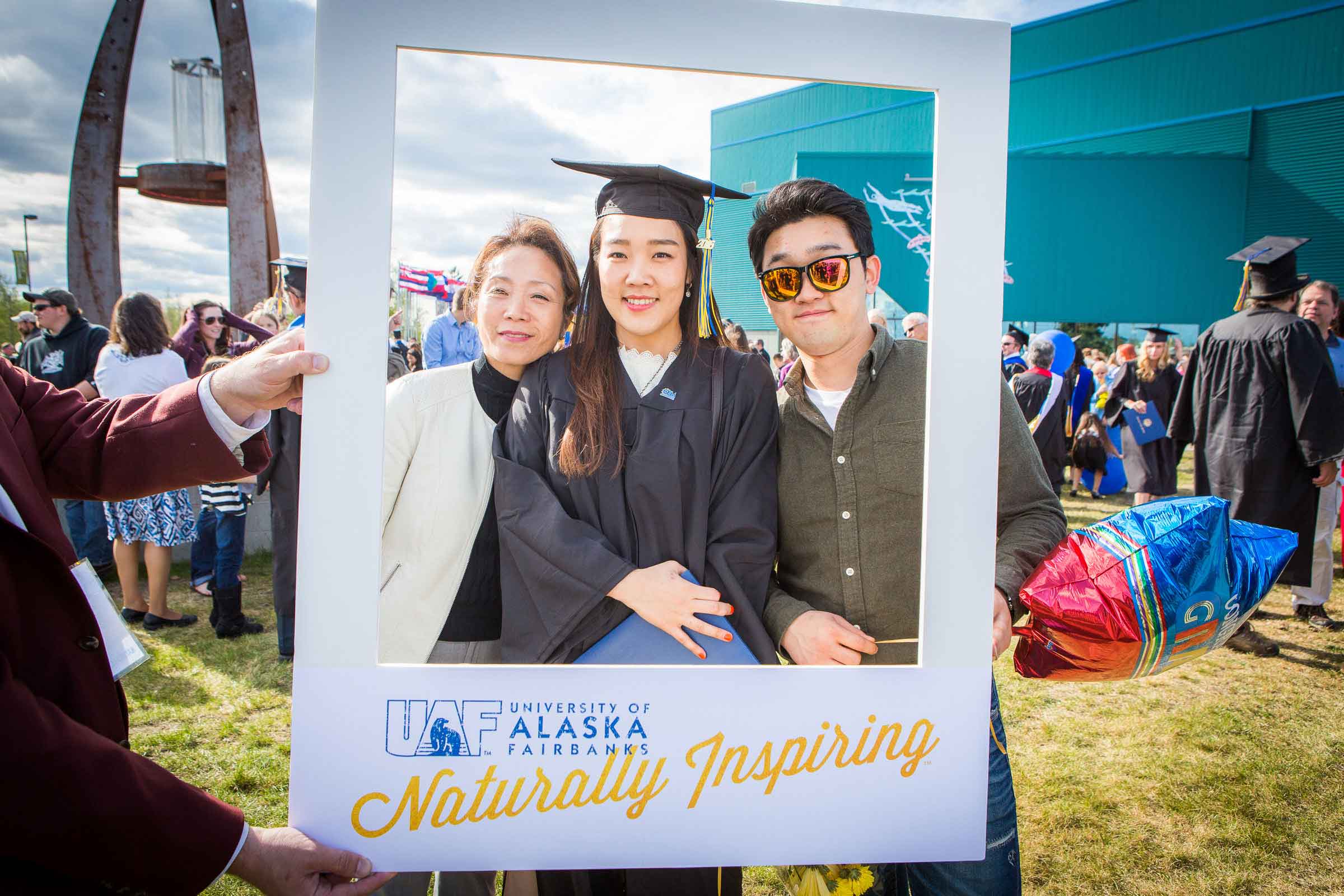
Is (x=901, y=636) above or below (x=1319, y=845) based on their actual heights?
above

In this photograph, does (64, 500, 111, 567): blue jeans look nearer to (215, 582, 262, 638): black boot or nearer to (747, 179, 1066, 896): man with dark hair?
(215, 582, 262, 638): black boot

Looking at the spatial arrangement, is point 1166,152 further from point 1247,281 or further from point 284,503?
point 284,503

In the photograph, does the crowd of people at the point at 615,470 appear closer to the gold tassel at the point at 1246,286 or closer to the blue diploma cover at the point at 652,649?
the blue diploma cover at the point at 652,649

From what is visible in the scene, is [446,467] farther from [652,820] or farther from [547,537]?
[652,820]

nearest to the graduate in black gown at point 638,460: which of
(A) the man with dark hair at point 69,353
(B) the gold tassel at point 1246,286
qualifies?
(B) the gold tassel at point 1246,286

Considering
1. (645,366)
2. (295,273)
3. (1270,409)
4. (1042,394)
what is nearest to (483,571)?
(645,366)

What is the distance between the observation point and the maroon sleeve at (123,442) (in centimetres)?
131

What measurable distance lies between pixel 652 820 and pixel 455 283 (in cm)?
101

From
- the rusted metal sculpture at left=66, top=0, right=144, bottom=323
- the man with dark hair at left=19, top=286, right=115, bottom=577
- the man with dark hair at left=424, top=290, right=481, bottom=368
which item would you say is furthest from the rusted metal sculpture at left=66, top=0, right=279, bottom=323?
the man with dark hair at left=424, top=290, right=481, bottom=368

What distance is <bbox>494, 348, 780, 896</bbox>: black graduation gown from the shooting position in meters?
1.26

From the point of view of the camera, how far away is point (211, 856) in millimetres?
1022

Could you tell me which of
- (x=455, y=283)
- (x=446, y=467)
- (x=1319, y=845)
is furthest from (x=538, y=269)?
(x=1319, y=845)

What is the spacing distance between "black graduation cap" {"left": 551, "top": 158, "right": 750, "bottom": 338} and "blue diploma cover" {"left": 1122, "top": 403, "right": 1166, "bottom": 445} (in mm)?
7415

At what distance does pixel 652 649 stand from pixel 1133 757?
3.09 metres
